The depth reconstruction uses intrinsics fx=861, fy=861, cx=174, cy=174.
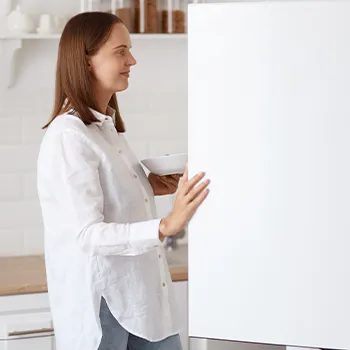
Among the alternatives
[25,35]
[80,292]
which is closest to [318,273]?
[80,292]

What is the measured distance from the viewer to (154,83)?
10.3 feet

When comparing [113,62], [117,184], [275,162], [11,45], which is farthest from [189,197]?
[11,45]

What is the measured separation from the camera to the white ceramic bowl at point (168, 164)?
213 centimetres

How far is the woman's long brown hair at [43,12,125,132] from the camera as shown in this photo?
6.68 ft

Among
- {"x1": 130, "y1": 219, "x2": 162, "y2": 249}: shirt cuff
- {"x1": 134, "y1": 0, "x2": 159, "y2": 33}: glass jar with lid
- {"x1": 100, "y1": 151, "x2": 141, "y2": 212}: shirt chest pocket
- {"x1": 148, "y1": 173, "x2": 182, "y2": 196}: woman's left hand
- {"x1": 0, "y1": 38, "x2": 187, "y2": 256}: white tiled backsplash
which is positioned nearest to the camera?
{"x1": 130, "y1": 219, "x2": 162, "y2": 249}: shirt cuff

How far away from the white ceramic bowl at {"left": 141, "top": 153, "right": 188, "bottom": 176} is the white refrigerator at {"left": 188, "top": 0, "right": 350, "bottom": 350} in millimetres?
394

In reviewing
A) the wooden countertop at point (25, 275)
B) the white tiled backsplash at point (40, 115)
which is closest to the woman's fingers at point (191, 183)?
the wooden countertop at point (25, 275)

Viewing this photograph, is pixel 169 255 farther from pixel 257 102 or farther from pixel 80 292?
pixel 257 102

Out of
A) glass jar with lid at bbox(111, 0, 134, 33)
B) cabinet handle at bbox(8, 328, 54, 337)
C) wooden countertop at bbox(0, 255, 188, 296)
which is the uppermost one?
glass jar with lid at bbox(111, 0, 134, 33)

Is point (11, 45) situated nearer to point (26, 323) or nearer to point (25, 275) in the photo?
point (25, 275)

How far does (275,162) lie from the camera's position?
5.57ft

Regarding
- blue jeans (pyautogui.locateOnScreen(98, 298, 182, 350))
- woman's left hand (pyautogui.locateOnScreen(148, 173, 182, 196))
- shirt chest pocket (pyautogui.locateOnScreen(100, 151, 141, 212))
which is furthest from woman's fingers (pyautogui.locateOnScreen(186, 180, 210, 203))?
woman's left hand (pyautogui.locateOnScreen(148, 173, 182, 196))

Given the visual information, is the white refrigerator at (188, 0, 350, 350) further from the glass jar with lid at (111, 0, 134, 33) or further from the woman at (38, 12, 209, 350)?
the glass jar with lid at (111, 0, 134, 33)

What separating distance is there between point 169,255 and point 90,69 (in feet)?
3.50
